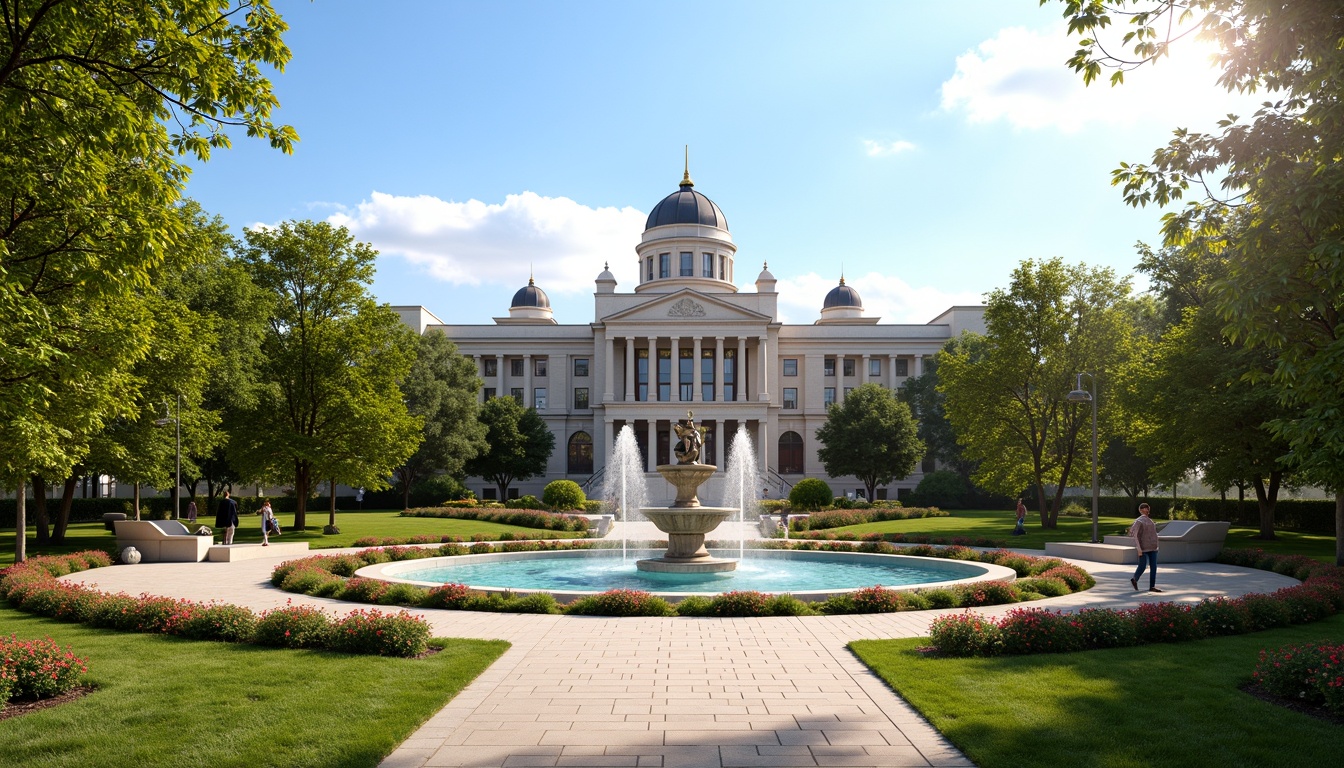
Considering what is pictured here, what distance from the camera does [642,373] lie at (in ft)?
248

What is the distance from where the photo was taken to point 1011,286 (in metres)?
35.4

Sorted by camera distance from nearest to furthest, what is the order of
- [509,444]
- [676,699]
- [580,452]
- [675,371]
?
[676,699]
[509,444]
[675,371]
[580,452]

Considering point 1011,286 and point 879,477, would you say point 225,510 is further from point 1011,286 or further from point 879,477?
point 879,477

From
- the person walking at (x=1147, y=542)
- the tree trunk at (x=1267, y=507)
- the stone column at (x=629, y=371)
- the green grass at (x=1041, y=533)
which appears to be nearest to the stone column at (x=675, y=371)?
the stone column at (x=629, y=371)

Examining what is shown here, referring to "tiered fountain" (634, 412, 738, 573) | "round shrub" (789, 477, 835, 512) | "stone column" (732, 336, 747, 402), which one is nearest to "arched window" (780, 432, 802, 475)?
"stone column" (732, 336, 747, 402)

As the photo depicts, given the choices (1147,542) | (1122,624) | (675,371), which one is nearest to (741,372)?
(675,371)

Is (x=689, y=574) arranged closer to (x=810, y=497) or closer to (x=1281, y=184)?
(x=1281, y=184)

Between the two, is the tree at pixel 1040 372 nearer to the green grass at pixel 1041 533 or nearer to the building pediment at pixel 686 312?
the green grass at pixel 1041 533

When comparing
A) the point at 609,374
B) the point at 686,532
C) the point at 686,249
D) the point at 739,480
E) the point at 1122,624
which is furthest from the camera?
the point at 686,249

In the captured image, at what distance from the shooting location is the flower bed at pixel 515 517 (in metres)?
36.3

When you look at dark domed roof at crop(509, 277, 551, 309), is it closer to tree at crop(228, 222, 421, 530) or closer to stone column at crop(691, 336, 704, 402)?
stone column at crop(691, 336, 704, 402)

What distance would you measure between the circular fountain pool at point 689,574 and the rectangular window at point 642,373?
49.5 meters

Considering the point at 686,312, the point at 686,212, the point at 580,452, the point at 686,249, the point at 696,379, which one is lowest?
the point at 580,452

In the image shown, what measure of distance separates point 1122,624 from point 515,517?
102 feet
